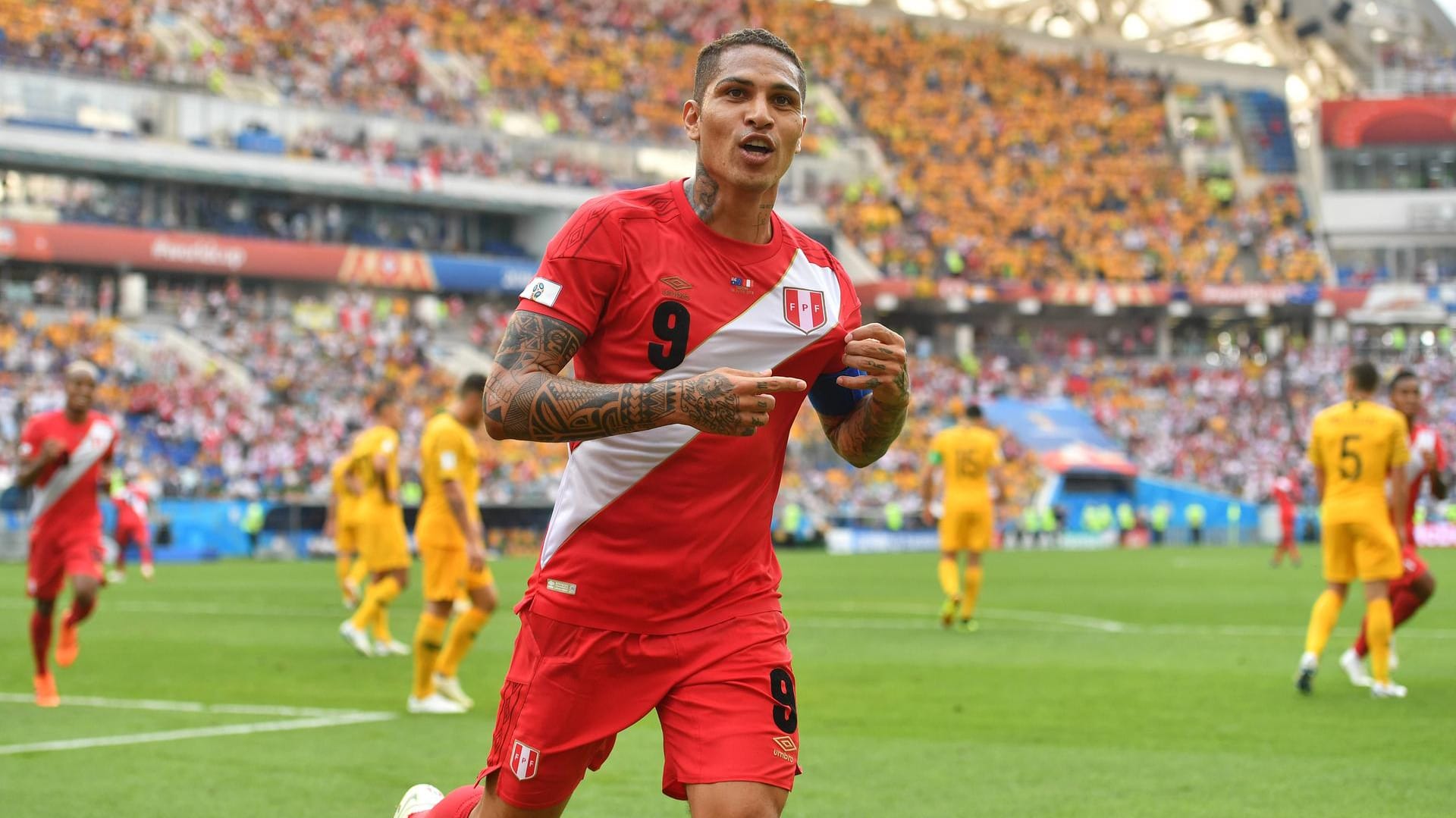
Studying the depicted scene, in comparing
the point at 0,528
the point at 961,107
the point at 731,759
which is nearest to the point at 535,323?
the point at 731,759

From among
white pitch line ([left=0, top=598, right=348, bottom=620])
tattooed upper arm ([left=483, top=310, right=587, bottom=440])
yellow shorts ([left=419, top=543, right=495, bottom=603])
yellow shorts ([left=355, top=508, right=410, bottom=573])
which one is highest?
tattooed upper arm ([left=483, top=310, right=587, bottom=440])

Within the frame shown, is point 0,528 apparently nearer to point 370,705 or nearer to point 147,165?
point 147,165

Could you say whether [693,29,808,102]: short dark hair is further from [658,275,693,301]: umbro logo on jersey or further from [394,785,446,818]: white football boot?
[394,785,446,818]: white football boot

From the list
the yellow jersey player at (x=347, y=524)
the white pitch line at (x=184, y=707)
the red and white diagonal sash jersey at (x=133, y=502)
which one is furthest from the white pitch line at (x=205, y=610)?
the white pitch line at (x=184, y=707)

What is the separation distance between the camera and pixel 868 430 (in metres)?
4.46

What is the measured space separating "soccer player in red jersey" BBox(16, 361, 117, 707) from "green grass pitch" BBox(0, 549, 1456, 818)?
0.62 meters

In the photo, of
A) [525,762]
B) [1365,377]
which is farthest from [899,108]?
[525,762]

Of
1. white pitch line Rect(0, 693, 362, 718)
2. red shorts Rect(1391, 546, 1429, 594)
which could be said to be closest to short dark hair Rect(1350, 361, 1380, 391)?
red shorts Rect(1391, 546, 1429, 594)

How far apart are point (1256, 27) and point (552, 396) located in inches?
2909

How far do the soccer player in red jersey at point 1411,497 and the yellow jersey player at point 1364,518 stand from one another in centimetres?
41

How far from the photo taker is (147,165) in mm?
45531

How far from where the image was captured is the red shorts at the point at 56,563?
11297 millimetres

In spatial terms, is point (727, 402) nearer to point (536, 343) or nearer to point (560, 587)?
point (536, 343)

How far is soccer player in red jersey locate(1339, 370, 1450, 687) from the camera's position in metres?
11.7
